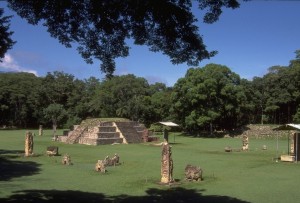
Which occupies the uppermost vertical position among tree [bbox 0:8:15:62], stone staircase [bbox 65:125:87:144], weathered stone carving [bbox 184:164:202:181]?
tree [bbox 0:8:15:62]

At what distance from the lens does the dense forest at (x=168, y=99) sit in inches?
1982

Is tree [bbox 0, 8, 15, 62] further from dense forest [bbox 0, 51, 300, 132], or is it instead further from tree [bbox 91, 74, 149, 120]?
tree [bbox 91, 74, 149, 120]

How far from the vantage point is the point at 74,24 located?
359 inches

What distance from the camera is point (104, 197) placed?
43.4ft

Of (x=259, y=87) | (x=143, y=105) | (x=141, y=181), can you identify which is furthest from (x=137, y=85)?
(x=141, y=181)

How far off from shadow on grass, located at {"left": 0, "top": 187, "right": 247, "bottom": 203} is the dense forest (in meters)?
34.9

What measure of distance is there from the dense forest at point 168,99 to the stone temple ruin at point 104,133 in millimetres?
8859

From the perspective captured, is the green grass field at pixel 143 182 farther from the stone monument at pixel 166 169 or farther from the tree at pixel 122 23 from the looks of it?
the tree at pixel 122 23

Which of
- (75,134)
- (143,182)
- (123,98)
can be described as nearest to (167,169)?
(143,182)

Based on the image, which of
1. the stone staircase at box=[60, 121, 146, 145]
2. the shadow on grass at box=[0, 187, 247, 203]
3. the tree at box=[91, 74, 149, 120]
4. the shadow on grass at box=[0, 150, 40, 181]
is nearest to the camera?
the shadow on grass at box=[0, 187, 247, 203]

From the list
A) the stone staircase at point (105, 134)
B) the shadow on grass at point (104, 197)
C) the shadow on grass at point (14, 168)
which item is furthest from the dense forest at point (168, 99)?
the shadow on grass at point (104, 197)

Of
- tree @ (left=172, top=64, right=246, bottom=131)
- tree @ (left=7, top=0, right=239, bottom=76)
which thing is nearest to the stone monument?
tree @ (left=7, top=0, right=239, bottom=76)

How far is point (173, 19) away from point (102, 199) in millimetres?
7196

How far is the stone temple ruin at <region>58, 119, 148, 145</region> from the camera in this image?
37.8m
